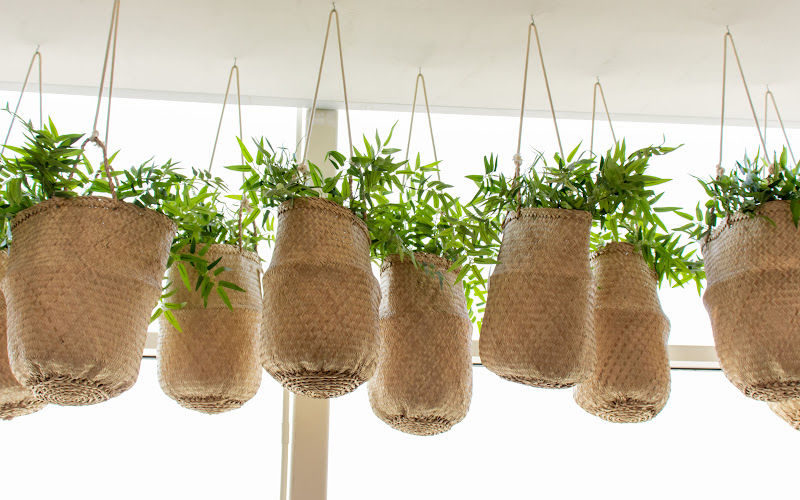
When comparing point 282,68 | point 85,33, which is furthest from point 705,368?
point 85,33

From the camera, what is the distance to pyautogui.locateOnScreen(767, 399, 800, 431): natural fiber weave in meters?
1.44

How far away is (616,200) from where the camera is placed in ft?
4.59

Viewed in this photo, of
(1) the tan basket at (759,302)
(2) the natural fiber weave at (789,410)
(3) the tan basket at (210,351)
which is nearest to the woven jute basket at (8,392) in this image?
(3) the tan basket at (210,351)

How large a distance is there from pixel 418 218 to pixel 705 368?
1.26 meters

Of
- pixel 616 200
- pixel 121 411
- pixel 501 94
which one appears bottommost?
pixel 121 411

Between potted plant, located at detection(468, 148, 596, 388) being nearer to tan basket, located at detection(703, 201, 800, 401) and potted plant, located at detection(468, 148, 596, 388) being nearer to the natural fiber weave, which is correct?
tan basket, located at detection(703, 201, 800, 401)

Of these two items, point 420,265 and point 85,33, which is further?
point 85,33

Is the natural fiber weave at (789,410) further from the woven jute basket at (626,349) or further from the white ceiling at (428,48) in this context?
Result: the white ceiling at (428,48)

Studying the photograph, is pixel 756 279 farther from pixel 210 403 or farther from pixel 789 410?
pixel 210 403

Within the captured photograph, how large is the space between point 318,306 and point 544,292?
37cm

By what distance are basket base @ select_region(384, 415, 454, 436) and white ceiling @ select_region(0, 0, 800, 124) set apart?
0.98 metres

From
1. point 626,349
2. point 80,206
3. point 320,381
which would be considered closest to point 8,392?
point 80,206

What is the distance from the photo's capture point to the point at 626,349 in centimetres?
138

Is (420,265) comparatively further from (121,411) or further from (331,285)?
(121,411)
